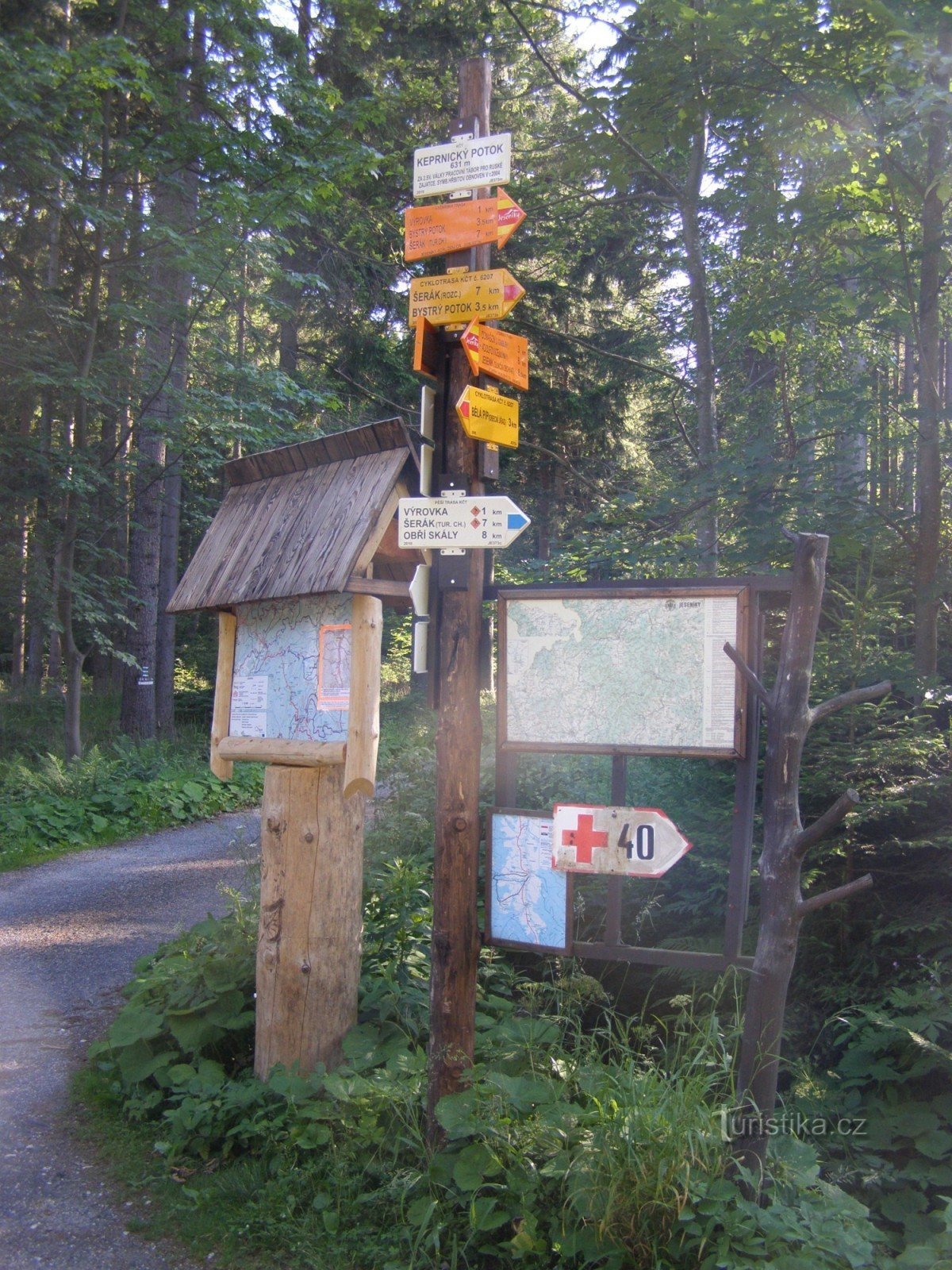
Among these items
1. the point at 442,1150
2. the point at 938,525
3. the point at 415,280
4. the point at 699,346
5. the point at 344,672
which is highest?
the point at 699,346

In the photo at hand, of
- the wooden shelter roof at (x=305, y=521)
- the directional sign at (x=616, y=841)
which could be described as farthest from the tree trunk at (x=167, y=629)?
the directional sign at (x=616, y=841)

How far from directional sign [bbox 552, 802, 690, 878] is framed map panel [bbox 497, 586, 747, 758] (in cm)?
25

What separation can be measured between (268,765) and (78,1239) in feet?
6.59

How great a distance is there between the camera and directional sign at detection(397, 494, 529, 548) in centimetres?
389

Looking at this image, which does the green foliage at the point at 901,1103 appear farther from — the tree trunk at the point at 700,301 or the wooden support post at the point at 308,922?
the tree trunk at the point at 700,301

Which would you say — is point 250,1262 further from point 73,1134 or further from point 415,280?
point 415,280

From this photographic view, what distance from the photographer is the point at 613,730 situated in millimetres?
3895

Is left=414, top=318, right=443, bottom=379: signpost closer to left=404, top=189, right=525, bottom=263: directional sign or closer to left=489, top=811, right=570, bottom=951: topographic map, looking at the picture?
left=404, top=189, right=525, bottom=263: directional sign

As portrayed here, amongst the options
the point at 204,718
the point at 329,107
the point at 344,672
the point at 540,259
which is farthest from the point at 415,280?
the point at 204,718

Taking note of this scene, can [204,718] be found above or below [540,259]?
below

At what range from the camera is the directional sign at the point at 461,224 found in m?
4.03

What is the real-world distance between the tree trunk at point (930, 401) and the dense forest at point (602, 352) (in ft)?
0.08

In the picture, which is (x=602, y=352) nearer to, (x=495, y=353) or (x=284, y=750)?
(x=495, y=353)

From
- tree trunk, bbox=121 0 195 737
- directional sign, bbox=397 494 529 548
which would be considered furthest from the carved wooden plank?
tree trunk, bbox=121 0 195 737
